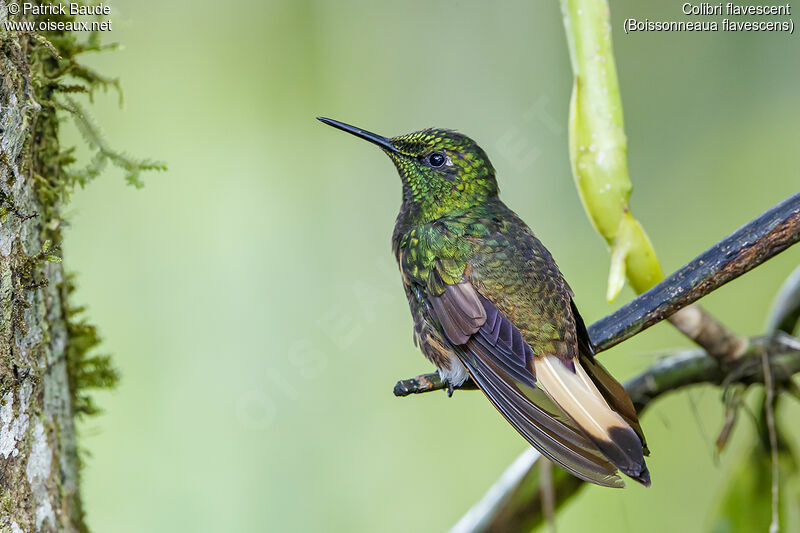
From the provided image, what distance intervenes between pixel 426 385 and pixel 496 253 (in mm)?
401

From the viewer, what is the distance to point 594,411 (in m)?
1.12

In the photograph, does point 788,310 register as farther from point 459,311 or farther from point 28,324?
point 28,324

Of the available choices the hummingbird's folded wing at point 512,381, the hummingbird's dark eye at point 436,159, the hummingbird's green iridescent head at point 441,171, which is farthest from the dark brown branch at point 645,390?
the hummingbird's dark eye at point 436,159

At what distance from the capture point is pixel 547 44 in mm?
3787

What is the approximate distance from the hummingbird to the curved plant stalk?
0.16 m

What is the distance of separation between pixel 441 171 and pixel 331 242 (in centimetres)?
199

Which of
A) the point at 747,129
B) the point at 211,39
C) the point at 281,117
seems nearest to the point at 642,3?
the point at 747,129

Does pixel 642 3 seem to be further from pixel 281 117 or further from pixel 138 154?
pixel 138 154

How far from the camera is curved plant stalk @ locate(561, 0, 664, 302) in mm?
1285

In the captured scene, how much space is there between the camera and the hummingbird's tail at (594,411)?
3.30 feet

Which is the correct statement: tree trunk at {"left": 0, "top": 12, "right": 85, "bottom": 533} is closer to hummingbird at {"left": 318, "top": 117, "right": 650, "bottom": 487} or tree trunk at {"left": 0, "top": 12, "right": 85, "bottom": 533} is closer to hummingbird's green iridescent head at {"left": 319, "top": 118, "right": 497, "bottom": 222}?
hummingbird at {"left": 318, "top": 117, "right": 650, "bottom": 487}

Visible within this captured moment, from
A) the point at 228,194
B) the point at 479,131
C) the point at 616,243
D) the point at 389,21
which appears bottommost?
the point at 616,243

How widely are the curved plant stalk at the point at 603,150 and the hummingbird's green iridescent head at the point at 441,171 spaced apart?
0.33 metres

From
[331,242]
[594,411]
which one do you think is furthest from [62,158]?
[331,242]
